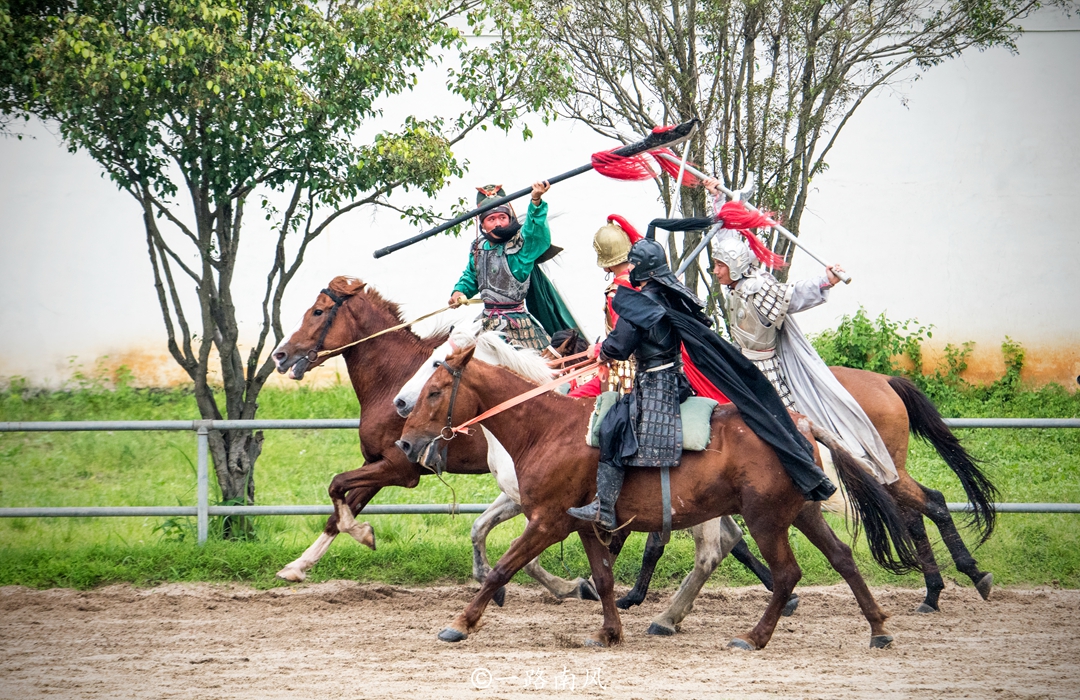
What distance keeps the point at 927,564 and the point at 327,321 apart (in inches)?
175

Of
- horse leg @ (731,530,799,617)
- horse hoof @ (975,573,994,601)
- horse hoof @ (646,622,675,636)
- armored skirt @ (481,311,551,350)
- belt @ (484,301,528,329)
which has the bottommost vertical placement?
horse hoof @ (646,622,675,636)

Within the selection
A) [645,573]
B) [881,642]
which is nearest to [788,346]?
[645,573]

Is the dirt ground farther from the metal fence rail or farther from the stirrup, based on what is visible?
the stirrup

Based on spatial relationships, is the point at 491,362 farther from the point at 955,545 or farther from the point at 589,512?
the point at 955,545

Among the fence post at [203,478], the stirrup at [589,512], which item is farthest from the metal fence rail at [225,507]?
the stirrup at [589,512]

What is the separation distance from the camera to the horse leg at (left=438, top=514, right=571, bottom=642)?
6.00 meters

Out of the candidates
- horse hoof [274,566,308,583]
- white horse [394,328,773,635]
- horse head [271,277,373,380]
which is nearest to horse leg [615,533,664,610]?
white horse [394,328,773,635]

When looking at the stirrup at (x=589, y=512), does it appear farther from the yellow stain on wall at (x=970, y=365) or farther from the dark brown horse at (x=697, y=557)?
the yellow stain on wall at (x=970, y=365)

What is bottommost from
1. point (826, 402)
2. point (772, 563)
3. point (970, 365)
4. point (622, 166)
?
point (772, 563)

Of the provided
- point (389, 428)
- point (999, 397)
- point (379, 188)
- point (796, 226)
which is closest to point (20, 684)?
point (389, 428)

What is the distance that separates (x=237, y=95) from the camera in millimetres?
7719

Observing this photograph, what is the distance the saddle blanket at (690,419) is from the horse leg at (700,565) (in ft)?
3.14

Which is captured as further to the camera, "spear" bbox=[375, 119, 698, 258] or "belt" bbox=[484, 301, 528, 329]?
"belt" bbox=[484, 301, 528, 329]

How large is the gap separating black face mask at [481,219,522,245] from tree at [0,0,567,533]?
843 millimetres
